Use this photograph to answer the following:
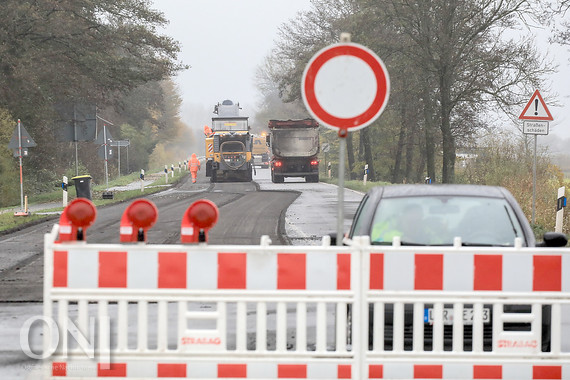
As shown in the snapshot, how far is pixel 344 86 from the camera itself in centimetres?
660

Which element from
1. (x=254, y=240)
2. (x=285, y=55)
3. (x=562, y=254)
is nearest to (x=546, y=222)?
(x=254, y=240)

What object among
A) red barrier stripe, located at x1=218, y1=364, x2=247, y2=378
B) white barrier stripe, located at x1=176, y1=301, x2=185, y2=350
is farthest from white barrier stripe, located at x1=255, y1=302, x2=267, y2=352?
white barrier stripe, located at x1=176, y1=301, x2=185, y2=350

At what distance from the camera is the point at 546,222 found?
21.3 meters

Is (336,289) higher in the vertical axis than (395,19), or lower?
lower

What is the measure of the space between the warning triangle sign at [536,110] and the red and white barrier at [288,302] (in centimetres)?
1479

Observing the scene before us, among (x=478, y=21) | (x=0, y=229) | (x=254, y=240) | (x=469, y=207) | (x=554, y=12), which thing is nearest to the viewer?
(x=469, y=207)

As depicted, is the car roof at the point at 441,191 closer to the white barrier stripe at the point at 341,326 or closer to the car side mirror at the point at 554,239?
the car side mirror at the point at 554,239

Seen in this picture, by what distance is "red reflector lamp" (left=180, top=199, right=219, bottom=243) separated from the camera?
19.5 feet

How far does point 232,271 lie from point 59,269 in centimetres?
108

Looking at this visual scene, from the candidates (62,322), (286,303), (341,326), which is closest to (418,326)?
(341,326)

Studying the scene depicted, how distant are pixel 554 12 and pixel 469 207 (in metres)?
22.3

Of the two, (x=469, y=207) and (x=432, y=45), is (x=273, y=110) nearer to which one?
(x=432, y=45)

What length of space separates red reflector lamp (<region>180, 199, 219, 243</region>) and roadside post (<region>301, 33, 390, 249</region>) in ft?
3.34

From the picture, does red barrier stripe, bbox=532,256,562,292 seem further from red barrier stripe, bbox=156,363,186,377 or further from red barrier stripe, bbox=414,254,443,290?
red barrier stripe, bbox=156,363,186,377
